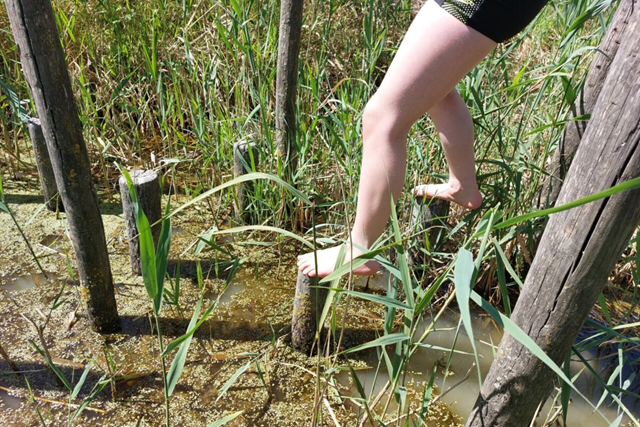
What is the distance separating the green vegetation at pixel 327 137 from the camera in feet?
5.22

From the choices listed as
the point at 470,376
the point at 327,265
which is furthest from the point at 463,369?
the point at 327,265

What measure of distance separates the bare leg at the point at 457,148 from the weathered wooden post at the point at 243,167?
0.70 meters

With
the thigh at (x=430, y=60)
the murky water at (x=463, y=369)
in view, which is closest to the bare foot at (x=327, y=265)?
the murky water at (x=463, y=369)

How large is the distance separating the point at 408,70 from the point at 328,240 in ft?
1.85

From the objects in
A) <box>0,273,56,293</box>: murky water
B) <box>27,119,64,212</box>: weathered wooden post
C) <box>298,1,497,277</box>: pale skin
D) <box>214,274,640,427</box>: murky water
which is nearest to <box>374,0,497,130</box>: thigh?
<box>298,1,497,277</box>: pale skin

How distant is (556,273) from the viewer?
106cm

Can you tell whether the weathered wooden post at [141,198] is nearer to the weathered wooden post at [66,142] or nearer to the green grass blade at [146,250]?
the weathered wooden post at [66,142]

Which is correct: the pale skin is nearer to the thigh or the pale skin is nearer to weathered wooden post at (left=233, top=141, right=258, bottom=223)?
the thigh

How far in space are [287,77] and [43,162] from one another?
1.22 meters

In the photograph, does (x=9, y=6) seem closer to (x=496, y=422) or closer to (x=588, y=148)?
(x=588, y=148)

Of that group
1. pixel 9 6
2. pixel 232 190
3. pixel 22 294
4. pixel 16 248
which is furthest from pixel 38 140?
pixel 9 6

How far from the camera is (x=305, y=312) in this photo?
5.88ft

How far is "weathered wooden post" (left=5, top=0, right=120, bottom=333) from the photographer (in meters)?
1.44

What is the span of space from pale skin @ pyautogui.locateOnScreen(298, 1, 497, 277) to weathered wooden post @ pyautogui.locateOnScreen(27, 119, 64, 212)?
4.78 feet
